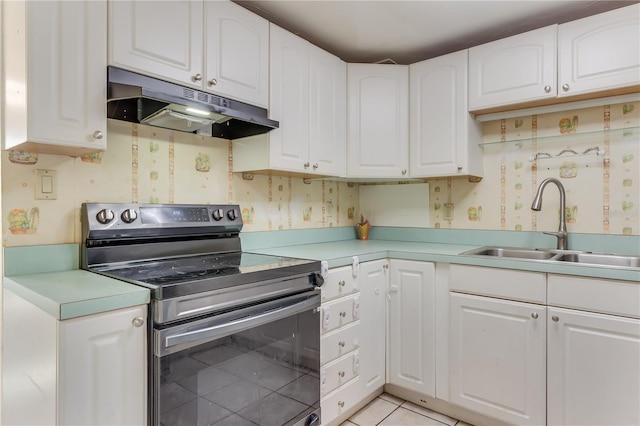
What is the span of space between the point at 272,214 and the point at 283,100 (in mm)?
700

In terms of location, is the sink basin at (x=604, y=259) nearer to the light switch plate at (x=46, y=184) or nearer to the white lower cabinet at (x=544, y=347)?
the white lower cabinet at (x=544, y=347)

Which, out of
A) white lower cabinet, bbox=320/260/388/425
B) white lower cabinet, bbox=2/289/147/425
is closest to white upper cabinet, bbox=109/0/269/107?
white lower cabinet, bbox=2/289/147/425

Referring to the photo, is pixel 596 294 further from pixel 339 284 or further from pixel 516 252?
pixel 339 284

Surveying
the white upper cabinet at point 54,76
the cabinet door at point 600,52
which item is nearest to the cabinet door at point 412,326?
the cabinet door at point 600,52

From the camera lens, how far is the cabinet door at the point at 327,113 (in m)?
2.24

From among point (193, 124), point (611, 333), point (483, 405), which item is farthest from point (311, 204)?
point (611, 333)

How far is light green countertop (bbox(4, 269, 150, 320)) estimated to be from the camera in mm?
1020

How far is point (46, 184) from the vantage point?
1.48m

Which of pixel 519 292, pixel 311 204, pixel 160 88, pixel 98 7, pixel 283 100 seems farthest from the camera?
pixel 311 204

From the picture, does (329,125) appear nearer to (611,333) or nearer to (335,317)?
(335,317)

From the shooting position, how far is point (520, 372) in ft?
5.93

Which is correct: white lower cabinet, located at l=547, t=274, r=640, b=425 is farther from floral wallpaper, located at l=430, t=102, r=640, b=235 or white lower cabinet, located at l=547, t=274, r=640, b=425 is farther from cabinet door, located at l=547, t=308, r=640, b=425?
floral wallpaper, located at l=430, t=102, r=640, b=235

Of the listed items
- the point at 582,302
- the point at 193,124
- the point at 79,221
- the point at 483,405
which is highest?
the point at 193,124

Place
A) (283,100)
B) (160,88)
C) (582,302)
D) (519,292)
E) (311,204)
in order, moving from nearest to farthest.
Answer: (160,88) < (582,302) < (519,292) < (283,100) < (311,204)
